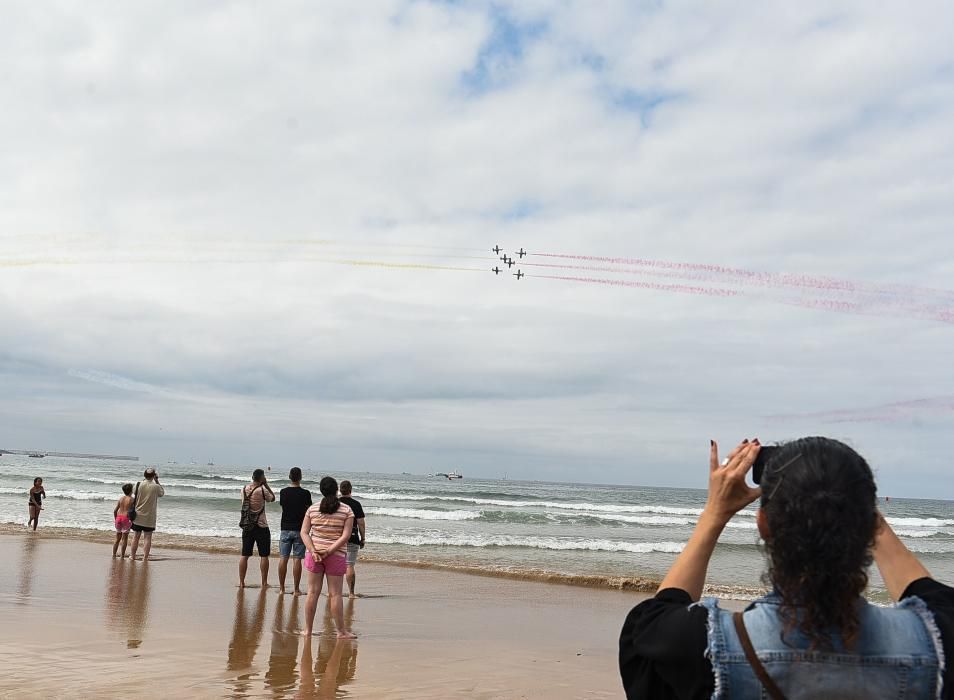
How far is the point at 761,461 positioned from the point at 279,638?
7977 mm

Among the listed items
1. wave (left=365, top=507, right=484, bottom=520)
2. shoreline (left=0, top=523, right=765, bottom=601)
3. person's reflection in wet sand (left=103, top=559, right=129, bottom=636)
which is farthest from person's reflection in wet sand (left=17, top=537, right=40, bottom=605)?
wave (left=365, top=507, right=484, bottom=520)

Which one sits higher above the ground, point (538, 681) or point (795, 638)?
point (795, 638)

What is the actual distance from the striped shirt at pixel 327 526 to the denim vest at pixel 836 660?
7.48 m

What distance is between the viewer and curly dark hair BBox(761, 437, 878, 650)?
1558mm

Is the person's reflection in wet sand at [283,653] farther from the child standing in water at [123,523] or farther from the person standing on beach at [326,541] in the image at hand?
the child standing in water at [123,523]

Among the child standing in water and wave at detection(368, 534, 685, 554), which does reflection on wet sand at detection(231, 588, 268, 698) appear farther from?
wave at detection(368, 534, 685, 554)

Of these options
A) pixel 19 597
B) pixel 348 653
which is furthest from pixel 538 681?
pixel 19 597

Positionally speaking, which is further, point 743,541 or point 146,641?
point 743,541

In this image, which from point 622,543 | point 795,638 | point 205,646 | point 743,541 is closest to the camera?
point 795,638

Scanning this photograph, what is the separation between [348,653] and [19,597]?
5046 millimetres

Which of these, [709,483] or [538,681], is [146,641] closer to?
[538,681]

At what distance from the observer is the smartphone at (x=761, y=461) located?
1.79 metres

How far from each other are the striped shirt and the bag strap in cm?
748

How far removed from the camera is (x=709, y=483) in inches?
75.2
